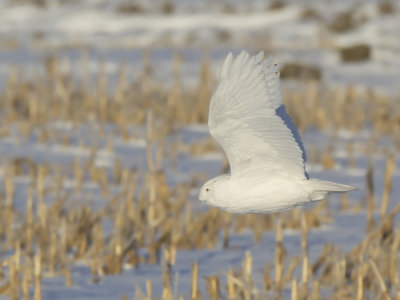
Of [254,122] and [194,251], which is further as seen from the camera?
[194,251]

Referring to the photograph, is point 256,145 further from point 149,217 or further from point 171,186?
point 171,186

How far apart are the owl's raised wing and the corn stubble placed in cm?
68

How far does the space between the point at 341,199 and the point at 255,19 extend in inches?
595

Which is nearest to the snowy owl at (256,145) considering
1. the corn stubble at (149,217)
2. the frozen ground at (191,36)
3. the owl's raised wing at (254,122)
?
the owl's raised wing at (254,122)

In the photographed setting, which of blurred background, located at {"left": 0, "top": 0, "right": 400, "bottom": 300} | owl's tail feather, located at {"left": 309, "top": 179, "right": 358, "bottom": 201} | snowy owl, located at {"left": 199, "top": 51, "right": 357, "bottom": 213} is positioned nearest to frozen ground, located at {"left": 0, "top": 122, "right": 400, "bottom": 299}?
blurred background, located at {"left": 0, "top": 0, "right": 400, "bottom": 300}

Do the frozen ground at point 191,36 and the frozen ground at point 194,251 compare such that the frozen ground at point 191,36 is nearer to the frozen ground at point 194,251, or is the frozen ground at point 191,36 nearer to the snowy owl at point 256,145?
the frozen ground at point 194,251

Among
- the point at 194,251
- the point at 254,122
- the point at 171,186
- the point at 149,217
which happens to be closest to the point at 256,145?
the point at 254,122

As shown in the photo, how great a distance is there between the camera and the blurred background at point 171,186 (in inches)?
135

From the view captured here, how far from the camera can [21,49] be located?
1213 centimetres

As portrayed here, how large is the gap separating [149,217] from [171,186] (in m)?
1.56

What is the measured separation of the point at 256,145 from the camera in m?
2.38

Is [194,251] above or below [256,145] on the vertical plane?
below

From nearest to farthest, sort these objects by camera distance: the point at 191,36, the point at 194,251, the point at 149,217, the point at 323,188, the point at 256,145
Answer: the point at 323,188 < the point at 256,145 < the point at 149,217 < the point at 194,251 < the point at 191,36

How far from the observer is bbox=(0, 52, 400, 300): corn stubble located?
3.30 m
